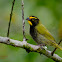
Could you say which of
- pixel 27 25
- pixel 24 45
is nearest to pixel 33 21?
pixel 27 25

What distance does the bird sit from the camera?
3617 mm

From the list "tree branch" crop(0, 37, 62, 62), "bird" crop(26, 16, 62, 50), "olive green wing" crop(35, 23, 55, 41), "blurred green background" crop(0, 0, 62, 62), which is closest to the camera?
"tree branch" crop(0, 37, 62, 62)

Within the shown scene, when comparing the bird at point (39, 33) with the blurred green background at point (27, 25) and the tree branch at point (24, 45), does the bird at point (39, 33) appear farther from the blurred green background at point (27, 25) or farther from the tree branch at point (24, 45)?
the tree branch at point (24, 45)

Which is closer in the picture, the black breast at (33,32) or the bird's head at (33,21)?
the black breast at (33,32)

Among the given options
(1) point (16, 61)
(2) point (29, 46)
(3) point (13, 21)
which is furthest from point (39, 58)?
(2) point (29, 46)

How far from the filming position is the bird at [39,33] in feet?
11.9

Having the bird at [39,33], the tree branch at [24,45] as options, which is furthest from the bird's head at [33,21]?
the tree branch at [24,45]

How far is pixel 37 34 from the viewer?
3752mm

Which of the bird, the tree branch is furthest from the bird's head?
the tree branch

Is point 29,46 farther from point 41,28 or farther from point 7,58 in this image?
point 7,58

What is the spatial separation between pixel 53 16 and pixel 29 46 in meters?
1.43

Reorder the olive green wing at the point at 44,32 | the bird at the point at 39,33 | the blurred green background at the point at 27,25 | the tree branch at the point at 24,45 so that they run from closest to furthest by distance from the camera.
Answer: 1. the tree branch at the point at 24,45
2. the bird at the point at 39,33
3. the olive green wing at the point at 44,32
4. the blurred green background at the point at 27,25

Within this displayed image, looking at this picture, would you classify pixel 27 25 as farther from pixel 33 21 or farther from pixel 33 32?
pixel 33 32

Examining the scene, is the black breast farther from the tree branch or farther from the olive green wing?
the tree branch
